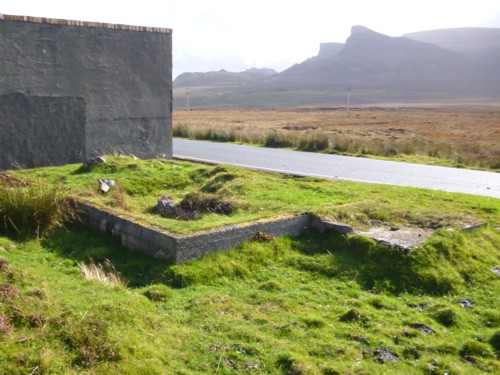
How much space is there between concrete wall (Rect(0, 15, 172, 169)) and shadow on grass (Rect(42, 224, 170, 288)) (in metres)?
5.81

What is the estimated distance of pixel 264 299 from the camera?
258 inches

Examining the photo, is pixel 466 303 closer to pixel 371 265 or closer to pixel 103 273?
pixel 371 265

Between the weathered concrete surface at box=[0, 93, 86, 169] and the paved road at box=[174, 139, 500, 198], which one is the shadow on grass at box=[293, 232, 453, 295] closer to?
the paved road at box=[174, 139, 500, 198]

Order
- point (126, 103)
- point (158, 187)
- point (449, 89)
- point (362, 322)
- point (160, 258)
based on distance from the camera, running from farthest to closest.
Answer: point (449, 89), point (126, 103), point (158, 187), point (160, 258), point (362, 322)

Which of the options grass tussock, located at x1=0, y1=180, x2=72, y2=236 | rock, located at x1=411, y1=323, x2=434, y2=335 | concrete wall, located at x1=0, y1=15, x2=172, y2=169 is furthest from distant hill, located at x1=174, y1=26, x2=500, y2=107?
rock, located at x1=411, y1=323, x2=434, y2=335

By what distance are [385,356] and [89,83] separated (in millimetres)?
11472

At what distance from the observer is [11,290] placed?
17.9ft

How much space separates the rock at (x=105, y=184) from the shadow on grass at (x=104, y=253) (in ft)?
6.65

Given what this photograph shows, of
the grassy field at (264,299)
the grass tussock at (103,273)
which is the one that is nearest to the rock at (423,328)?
the grassy field at (264,299)

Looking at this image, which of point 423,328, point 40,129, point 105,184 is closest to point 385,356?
point 423,328

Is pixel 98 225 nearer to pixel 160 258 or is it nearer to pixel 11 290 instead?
pixel 160 258

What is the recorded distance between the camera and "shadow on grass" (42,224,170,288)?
7.04m

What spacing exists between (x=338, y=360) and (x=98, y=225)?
471 centimetres

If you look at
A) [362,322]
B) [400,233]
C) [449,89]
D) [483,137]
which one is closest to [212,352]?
[362,322]
